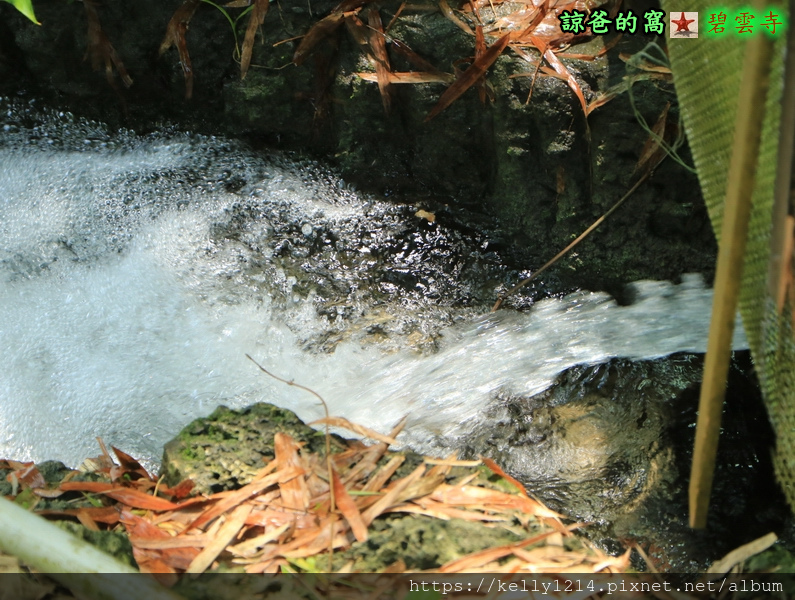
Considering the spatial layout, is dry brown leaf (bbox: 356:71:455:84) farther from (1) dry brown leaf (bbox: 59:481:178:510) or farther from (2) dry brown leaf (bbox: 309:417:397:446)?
(1) dry brown leaf (bbox: 59:481:178:510)

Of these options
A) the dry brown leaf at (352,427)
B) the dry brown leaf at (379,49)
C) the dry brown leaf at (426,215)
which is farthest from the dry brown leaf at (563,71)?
the dry brown leaf at (352,427)

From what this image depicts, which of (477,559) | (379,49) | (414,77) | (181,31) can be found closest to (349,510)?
(477,559)

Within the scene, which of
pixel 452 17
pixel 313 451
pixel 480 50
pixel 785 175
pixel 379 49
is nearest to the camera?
pixel 785 175

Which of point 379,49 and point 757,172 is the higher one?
point 379,49

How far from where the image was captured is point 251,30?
3574 mm

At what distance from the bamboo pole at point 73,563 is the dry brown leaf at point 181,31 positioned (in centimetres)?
312

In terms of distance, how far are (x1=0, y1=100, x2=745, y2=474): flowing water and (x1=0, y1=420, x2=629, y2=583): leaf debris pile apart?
0.70 meters

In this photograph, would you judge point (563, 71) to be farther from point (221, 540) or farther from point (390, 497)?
point (221, 540)

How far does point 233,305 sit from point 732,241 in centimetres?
254

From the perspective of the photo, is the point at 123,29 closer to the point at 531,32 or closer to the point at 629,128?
the point at 531,32

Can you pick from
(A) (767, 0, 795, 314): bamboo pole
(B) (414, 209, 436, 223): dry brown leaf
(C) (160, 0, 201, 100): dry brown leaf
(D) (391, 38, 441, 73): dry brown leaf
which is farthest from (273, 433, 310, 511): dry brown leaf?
(C) (160, 0, 201, 100): dry brown leaf

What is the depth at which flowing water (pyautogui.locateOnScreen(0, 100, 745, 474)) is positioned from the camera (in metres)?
2.75

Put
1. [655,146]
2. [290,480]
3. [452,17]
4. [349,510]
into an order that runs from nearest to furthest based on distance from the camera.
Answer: [349,510] → [290,480] → [655,146] → [452,17]

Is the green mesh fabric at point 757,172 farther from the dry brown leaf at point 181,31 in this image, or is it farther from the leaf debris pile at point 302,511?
the dry brown leaf at point 181,31
